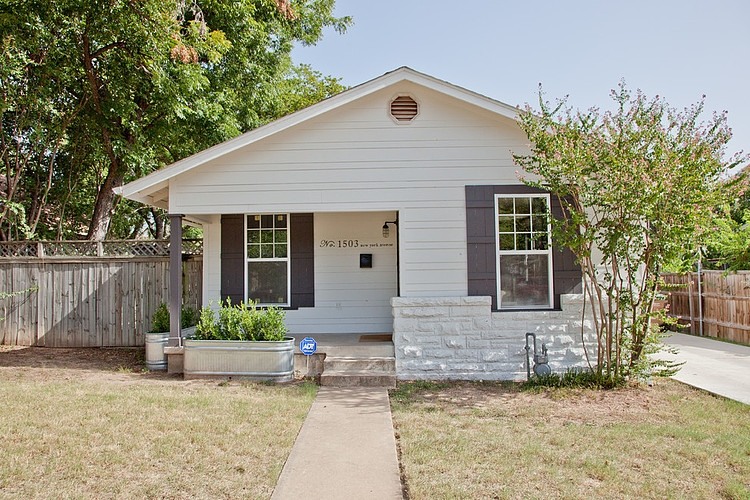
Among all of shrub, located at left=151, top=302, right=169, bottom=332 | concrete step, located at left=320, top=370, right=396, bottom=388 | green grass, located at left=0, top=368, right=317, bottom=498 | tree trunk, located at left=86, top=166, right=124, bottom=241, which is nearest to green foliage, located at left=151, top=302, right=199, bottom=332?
shrub, located at left=151, top=302, right=169, bottom=332

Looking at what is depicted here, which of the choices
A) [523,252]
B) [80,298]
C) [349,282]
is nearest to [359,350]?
[349,282]

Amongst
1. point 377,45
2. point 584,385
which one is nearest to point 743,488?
point 584,385

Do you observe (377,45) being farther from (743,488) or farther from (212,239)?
(743,488)

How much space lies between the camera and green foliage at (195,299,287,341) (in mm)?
7852

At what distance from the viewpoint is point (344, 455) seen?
184 inches

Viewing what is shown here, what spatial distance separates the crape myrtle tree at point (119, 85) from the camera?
1023 centimetres

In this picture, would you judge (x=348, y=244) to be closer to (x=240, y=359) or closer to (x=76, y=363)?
(x=240, y=359)

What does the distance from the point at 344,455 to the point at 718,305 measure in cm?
1127

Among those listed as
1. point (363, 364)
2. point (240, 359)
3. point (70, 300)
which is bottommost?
point (363, 364)

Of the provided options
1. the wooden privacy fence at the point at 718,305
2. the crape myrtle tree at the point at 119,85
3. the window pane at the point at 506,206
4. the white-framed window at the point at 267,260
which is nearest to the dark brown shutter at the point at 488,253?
the window pane at the point at 506,206

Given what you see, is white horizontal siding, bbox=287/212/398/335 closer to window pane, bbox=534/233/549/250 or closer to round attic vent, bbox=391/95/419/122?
round attic vent, bbox=391/95/419/122

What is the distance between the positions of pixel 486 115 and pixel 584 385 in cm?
414

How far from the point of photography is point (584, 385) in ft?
23.2

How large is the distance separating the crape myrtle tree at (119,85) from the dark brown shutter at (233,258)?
9.37 ft
